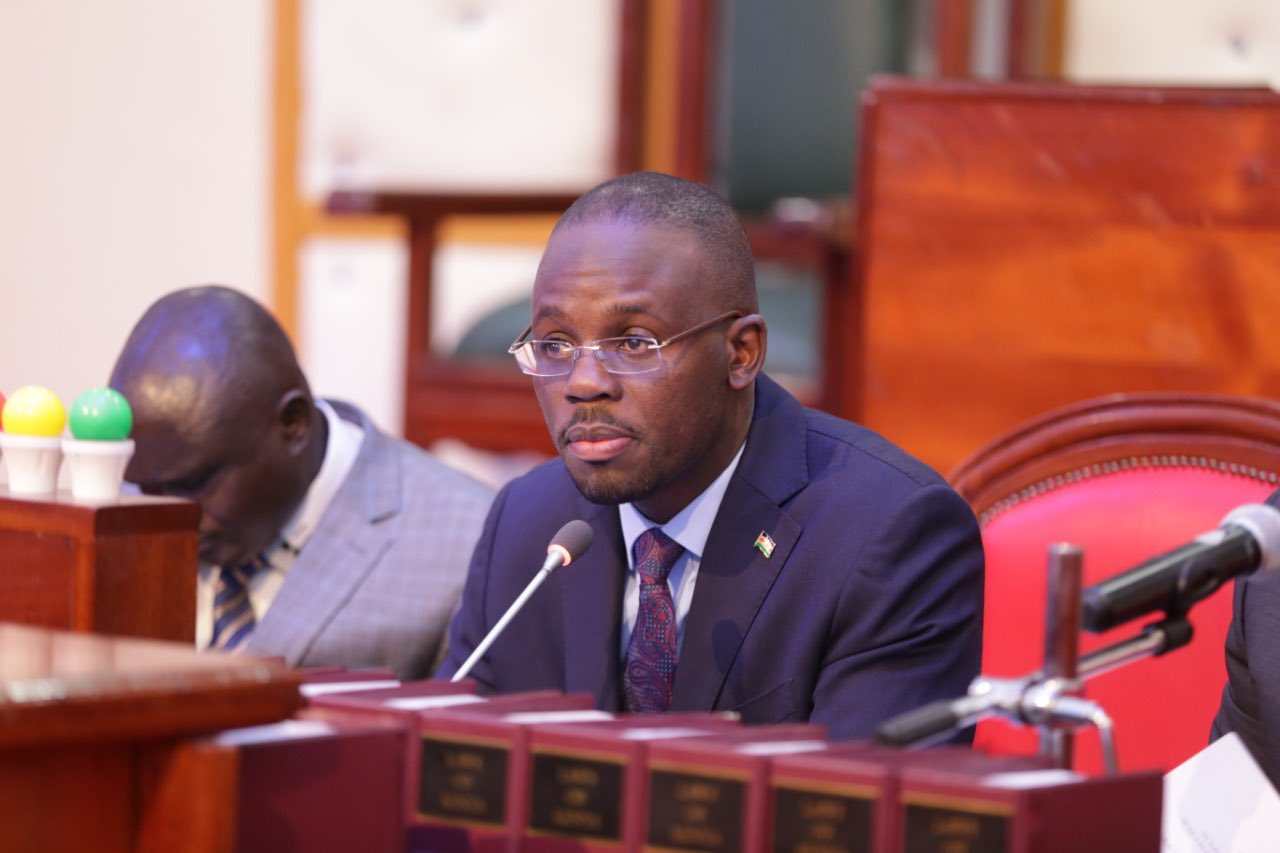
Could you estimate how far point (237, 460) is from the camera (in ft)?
7.86

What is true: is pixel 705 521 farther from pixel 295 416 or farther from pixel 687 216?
pixel 295 416

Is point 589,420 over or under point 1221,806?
over

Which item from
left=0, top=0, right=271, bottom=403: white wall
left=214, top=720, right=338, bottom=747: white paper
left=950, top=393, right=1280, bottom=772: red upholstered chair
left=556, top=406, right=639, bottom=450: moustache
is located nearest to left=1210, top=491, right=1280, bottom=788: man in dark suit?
left=950, top=393, right=1280, bottom=772: red upholstered chair

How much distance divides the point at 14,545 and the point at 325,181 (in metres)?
3.11

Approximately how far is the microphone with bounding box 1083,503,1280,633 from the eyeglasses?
75cm

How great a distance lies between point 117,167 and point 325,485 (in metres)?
2.52

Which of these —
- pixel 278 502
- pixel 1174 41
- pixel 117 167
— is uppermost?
pixel 1174 41

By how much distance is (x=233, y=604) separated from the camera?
250 centimetres

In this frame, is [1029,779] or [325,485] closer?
[1029,779]

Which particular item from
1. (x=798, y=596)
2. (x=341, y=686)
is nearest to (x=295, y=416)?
(x=798, y=596)

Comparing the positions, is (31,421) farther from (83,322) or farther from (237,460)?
(83,322)

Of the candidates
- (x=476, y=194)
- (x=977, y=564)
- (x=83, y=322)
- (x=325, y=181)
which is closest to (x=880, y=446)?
(x=977, y=564)

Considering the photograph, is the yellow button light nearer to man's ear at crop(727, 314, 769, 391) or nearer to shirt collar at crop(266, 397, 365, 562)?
man's ear at crop(727, 314, 769, 391)

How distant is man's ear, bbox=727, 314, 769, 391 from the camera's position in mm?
1888
